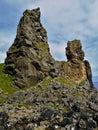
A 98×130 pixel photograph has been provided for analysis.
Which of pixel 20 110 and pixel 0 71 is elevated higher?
pixel 0 71

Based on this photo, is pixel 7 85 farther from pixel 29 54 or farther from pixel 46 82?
pixel 29 54

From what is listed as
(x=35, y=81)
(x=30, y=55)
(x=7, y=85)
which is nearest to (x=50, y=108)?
(x=7, y=85)

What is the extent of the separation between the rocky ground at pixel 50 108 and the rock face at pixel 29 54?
726 cm

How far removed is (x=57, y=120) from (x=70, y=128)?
21.1 feet

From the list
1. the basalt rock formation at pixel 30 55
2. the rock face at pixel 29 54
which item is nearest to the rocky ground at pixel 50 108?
the basalt rock formation at pixel 30 55

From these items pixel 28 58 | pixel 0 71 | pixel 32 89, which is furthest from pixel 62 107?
pixel 0 71

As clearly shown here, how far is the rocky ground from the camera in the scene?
72250 mm

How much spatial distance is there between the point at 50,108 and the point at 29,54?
60.9 m

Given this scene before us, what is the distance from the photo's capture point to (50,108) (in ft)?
355

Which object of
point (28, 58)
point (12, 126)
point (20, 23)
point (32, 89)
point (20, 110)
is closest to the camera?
point (12, 126)

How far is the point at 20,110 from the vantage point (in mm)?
119125

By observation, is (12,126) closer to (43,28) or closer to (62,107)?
(62,107)

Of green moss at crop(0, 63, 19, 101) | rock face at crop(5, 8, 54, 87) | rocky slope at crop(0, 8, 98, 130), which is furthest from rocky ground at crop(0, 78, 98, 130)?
green moss at crop(0, 63, 19, 101)

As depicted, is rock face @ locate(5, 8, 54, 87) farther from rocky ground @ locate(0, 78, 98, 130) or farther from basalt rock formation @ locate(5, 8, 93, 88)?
rocky ground @ locate(0, 78, 98, 130)
